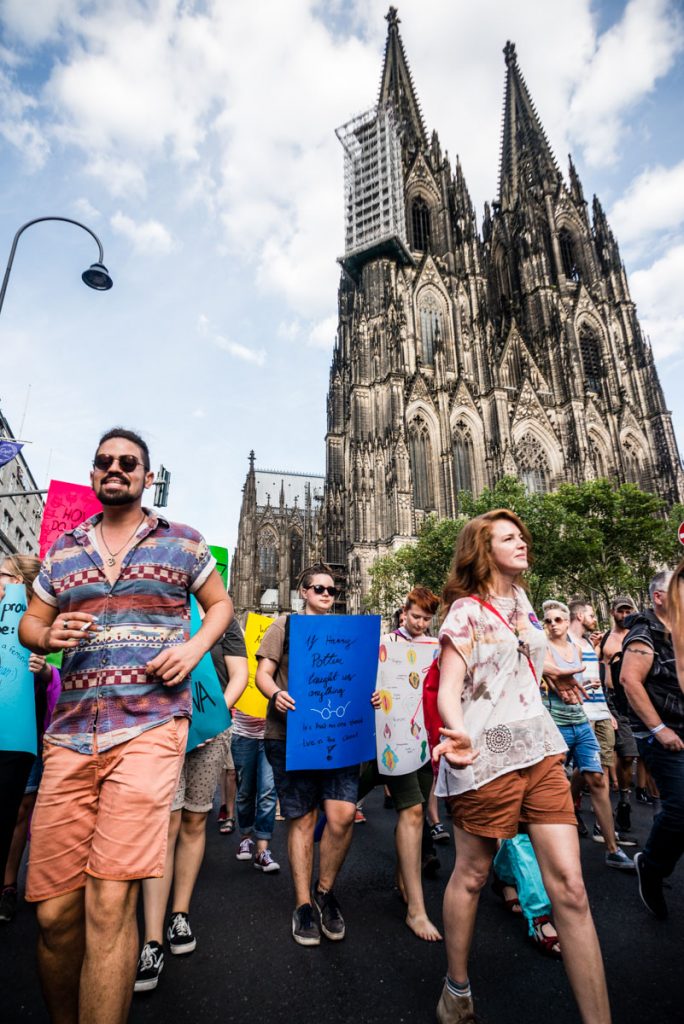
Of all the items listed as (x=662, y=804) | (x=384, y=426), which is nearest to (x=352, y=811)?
(x=662, y=804)

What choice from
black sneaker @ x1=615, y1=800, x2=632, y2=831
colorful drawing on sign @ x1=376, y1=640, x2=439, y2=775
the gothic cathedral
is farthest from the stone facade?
colorful drawing on sign @ x1=376, y1=640, x2=439, y2=775

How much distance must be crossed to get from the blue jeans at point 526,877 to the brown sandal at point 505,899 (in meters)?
0.08

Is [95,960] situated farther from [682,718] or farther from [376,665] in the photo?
[682,718]

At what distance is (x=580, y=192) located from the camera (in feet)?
143

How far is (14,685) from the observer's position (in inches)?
115

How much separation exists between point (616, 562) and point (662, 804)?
20800mm

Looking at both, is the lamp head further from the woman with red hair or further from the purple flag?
the woman with red hair

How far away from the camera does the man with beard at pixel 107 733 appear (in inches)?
65.1

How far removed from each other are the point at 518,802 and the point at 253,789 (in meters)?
3.17

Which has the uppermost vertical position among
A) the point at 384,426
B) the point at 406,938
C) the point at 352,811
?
the point at 384,426

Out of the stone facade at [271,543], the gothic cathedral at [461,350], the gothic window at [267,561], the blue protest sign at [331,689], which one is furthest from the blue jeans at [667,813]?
the gothic window at [267,561]

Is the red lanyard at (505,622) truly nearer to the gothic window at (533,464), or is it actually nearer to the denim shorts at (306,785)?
the denim shorts at (306,785)

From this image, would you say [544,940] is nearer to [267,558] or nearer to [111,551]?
[111,551]

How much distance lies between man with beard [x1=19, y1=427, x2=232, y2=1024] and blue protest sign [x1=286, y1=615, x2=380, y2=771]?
1.35 meters
